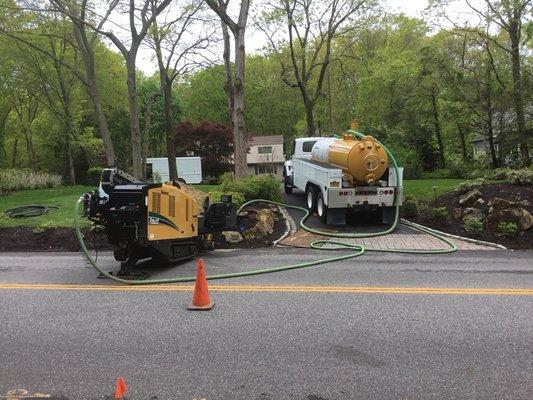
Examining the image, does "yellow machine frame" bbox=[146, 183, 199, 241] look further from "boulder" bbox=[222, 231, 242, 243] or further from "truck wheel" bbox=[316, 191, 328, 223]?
"truck wheel" bbox=[316, 191, 328, 223]

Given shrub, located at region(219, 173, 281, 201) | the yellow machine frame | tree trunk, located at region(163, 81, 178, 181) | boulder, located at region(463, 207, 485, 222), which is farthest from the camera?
tree trunk, located at region(163, 81, 178, 181)

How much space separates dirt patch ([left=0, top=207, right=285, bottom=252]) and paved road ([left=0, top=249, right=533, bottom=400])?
3216 mm

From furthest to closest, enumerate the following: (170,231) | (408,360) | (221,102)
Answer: (221,102) < (170,231) < (408,360)

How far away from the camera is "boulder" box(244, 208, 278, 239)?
11.7 m

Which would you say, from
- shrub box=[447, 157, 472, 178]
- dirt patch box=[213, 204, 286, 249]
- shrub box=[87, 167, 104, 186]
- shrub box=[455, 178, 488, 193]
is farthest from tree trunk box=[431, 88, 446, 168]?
shrub box=[87, 167, 104, 186]

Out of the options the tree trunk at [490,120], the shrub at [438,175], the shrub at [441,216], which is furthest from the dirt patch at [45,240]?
the tree trunk at [490,120]

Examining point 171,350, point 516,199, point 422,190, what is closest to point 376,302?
point 171,350

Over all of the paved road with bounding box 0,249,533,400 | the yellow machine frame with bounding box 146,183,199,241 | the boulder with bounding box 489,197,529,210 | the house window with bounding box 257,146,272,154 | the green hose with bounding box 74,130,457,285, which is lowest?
the paved road with bounding box 0,249,533,400

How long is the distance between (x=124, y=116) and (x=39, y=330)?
4145 cm

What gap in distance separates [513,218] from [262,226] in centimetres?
613

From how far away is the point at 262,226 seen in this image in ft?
39.3

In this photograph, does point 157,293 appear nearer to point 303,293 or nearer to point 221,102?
point 303,293

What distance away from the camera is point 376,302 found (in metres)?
6.19

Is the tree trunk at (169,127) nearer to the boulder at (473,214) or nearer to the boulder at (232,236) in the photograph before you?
the boulder at (232,236)
